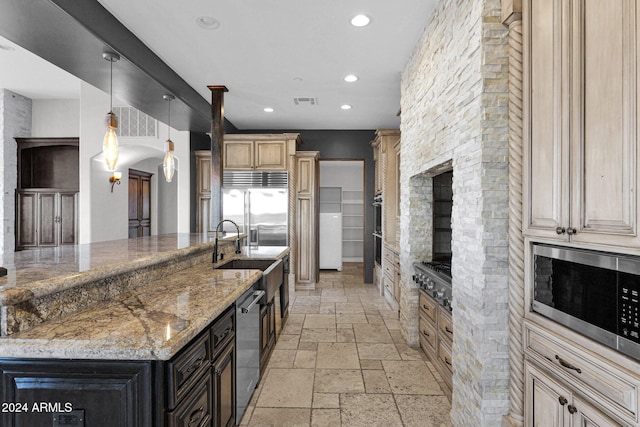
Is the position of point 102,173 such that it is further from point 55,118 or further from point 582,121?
point 582,121

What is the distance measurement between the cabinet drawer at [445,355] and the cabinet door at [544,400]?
0.92 meters

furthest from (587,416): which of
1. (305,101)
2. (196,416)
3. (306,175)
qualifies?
(306,175)

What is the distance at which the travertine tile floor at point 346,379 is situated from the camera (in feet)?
7.69

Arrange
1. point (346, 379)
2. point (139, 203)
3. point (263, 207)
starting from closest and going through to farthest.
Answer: point (346, 379)
point (263, 207)
point (139, 203)

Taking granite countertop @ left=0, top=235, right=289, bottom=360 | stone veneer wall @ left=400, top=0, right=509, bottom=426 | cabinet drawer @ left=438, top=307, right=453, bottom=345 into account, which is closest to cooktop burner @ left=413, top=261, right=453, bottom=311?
cabinet drawer @ left=438, top=307, right=453, bottom=345

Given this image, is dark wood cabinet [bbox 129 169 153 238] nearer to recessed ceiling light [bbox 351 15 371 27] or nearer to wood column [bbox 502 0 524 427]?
recessed ceiling light [bbox 351 15 371 27]

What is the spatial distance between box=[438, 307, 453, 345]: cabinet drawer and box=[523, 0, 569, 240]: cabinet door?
1.14 m

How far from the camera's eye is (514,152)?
1.79 m

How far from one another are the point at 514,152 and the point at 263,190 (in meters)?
4.56

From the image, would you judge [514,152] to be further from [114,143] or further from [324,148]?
[324,148]

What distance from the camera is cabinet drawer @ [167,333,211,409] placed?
4.08 feet

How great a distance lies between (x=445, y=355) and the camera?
2.71 meters

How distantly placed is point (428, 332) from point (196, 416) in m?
2.25

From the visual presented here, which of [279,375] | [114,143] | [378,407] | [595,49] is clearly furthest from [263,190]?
[595,49]
